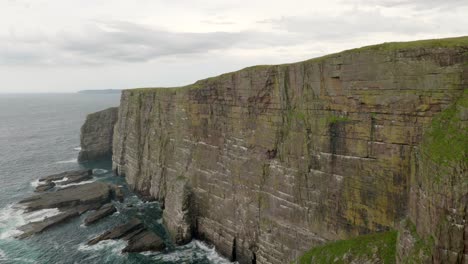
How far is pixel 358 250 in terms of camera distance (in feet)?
80.0

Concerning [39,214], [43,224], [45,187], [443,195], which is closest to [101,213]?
[43,224]

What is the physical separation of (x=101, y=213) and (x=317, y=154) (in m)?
37.4

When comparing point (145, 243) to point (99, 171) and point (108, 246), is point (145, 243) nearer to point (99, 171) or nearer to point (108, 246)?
point (108, 246)

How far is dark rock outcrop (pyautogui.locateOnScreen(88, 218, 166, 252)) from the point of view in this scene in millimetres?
42031

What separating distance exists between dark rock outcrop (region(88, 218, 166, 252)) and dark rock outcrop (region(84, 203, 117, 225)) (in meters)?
5.86

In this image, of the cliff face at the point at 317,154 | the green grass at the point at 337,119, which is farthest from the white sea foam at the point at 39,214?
the green grass at the point at 337,119

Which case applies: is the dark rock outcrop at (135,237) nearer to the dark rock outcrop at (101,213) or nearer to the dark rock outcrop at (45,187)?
the dark rock outcrop at (101,213)

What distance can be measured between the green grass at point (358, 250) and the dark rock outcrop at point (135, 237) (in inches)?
847

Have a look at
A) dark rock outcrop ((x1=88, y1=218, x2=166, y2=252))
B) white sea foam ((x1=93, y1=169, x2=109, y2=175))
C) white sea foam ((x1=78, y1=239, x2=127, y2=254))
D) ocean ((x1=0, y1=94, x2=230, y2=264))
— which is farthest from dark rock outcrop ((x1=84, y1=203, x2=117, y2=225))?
white sea foam ((x1=93, y1=169, x2=109, y2=175))

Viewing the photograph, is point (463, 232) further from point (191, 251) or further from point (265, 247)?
point (191, 251)

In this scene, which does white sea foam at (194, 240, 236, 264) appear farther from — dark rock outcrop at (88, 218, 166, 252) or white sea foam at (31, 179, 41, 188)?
white sea foam at (31, 179, 41, 188)

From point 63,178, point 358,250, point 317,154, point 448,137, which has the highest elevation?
A: point 448,137

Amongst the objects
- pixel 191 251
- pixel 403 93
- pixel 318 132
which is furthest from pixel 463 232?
pixel 191 251

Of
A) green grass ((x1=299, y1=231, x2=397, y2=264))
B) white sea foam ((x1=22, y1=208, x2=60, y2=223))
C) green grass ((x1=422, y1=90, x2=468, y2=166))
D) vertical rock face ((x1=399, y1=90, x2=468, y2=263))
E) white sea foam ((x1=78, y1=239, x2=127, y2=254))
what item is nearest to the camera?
vertical rock face ((x1=399, y1=90, x2=468, y2=263))
